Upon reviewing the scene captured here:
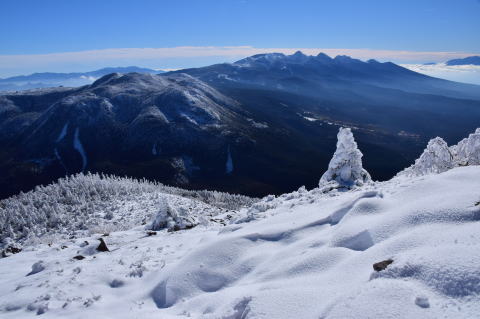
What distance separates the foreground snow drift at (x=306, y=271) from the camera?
21.1 feet

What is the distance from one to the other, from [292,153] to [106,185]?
131 metres

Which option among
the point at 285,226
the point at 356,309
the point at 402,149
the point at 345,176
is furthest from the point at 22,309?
the point at 402,149

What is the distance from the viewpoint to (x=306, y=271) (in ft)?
29.9

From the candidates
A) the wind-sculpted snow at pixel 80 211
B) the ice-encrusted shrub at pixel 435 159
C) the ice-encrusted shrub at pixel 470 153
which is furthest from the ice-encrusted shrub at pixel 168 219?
the ice-encrusted shrub at pixel 470 153

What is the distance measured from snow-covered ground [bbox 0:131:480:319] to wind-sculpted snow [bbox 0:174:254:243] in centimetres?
903

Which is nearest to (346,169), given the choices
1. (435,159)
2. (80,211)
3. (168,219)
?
(435,159)

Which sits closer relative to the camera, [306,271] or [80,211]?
[306,271]

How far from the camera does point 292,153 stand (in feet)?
547

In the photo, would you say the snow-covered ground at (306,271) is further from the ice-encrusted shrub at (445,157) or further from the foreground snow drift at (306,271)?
the ice-encrusted shrub at (445,157)

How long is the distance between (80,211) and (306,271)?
29.8 metres

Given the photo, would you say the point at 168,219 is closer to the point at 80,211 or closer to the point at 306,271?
the point at 306,271

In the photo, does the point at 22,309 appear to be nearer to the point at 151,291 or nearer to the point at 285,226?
the point at 151,291

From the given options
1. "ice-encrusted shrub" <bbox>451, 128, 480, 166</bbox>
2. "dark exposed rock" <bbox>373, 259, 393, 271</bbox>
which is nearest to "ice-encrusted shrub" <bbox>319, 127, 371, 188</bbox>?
"ice-encrusted shrub" <bbox>451, 128, 480, 166</bbox>

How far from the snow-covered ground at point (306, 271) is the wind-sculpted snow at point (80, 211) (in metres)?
9.03
